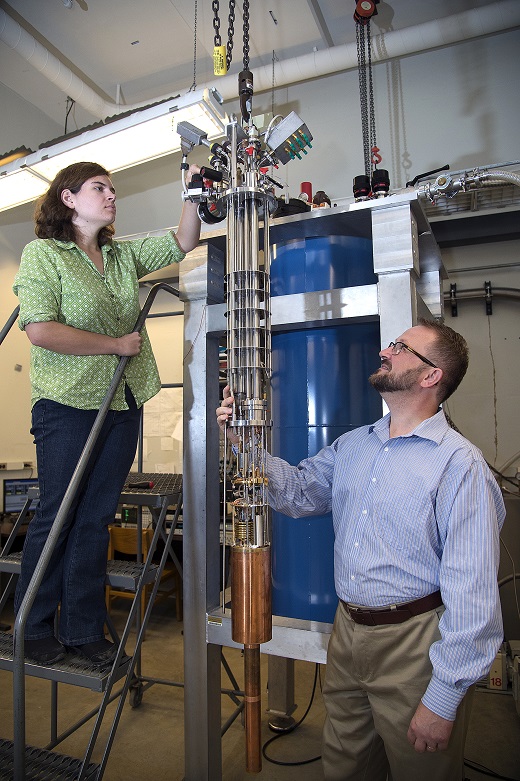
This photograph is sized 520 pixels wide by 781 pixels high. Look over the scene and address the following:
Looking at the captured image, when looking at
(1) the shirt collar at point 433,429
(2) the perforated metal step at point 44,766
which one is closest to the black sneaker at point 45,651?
(2) the perforated metal step at point 44,766

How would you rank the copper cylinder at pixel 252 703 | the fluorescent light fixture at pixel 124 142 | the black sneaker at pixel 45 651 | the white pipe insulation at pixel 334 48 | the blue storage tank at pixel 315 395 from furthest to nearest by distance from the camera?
the white pipe insulation at pixel 334 48 → the fluorescent light fixture at pixel 124 142 → the blue storage tank at pixel 315 395 → the black sneaker at pixel 45 651 → the copper cylinder at pixel 252 703

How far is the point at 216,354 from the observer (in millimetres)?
2129

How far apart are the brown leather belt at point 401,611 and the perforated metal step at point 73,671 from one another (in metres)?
0.79

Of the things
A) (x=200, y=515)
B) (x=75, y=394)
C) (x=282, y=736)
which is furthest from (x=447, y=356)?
(x=282, y=736)

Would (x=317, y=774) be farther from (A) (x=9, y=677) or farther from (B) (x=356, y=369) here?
(A) (x=9, y=677)

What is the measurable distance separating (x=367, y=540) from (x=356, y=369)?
0.63 metres

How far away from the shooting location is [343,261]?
189 centimetres

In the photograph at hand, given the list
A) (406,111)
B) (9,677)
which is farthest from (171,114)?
(9,677)

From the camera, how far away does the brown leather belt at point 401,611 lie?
139 centimetres

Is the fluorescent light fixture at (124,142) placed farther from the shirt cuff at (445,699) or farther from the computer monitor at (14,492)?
the shirt cuff at (445,699)

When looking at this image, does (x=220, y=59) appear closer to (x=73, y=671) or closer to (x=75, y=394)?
(x=75, y=394)

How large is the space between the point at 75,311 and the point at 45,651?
1076mm

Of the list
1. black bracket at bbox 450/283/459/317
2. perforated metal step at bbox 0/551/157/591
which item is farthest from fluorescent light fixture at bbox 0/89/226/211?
perforated metal step at bbox 0/551/157/591

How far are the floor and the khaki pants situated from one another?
2.17ft
